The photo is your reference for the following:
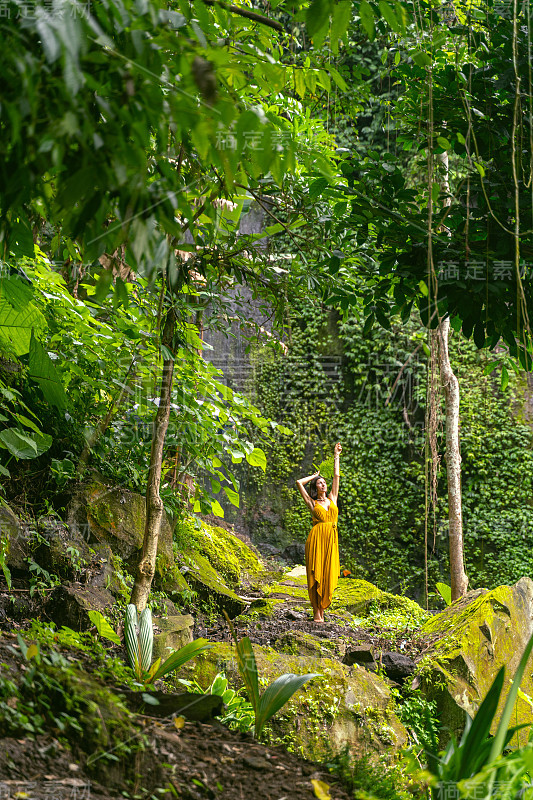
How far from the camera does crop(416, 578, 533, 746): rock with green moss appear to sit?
3887 mm

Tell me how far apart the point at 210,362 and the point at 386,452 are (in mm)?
6476

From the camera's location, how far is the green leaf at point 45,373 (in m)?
2.71

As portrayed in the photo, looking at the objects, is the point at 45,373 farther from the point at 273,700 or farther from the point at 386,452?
the point at 386,452

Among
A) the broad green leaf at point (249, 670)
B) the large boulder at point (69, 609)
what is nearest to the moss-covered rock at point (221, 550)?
the large boulder at point (69, 609)

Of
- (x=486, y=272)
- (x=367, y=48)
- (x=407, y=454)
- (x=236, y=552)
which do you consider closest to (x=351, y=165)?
A: (x=486, y=272)

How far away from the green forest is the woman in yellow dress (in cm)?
3

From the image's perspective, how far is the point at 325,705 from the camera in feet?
9.87

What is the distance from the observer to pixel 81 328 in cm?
321

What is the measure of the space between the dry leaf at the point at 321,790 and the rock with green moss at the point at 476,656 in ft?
8.17

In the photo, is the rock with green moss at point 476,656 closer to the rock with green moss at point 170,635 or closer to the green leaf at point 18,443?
the rock with green moss at point 170,635

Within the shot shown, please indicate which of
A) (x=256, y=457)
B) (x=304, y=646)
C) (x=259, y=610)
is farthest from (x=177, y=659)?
(x=259, y=610)

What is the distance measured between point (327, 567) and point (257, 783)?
4228mm

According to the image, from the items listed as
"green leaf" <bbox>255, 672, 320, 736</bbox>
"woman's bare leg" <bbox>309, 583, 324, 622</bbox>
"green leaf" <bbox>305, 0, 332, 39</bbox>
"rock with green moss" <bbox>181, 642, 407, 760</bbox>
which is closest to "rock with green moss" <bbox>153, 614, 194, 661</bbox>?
"rock with green moss" <bbox>181, 642, 407, 760</bbox>

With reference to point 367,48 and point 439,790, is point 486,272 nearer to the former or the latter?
point 439,790
